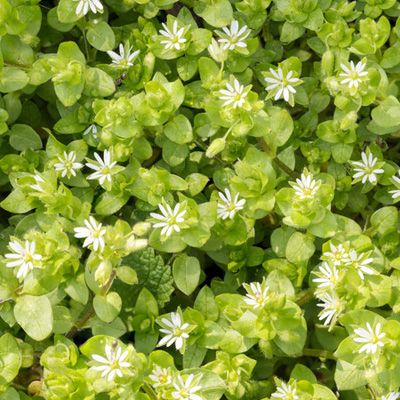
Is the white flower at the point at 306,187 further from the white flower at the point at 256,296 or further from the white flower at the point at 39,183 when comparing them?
the white flower at the point at 39,183

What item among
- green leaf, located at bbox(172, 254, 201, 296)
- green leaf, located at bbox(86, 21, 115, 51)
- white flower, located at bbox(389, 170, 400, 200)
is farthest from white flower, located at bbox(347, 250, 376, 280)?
green leaf, located at bbox(86, 21, 115, 51)

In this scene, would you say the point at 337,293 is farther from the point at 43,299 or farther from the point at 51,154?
the point at 51,154

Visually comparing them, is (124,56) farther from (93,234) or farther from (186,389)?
(186,389)

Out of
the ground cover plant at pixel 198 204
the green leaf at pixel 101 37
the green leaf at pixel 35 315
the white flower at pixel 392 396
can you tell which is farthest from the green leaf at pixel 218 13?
the white flower at pixel 392 396

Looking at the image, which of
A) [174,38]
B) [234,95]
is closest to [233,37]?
[174,38]

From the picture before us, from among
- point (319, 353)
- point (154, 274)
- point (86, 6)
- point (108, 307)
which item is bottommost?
point (319, 353)

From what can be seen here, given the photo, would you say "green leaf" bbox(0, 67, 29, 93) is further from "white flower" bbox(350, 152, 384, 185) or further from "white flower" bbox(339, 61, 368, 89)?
"white flower" bbox(350, 152, 384, 185)
